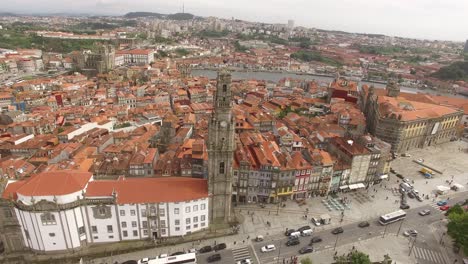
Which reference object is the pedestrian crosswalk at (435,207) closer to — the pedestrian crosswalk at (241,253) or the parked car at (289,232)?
the parked car at (289,232)

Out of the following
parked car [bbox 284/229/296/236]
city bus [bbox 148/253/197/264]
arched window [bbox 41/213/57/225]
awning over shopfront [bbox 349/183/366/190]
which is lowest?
parked car [bbox 284/229/296/236]

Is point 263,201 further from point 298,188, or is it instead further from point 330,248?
point 330,248

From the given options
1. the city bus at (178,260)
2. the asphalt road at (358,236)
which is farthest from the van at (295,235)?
the city bus at (178,260)

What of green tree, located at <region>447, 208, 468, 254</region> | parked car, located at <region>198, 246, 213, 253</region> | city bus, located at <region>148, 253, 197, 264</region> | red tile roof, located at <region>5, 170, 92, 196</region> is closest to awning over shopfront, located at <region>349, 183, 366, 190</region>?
green tree, located at <region>447, 208, 468, 254</region>

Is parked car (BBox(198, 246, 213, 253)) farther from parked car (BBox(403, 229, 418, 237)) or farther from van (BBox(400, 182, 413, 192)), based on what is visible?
van (BBox(400, 182, 413, 192))

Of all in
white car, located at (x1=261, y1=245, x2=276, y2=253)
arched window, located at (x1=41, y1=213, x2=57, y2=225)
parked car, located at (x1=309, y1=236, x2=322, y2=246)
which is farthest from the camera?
parked car, located at (x1=309, y1=236, x2=322, y2=246)

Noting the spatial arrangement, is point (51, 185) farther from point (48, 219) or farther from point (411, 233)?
point (411, 233)

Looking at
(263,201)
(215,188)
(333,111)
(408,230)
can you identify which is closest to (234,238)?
(215,188)
